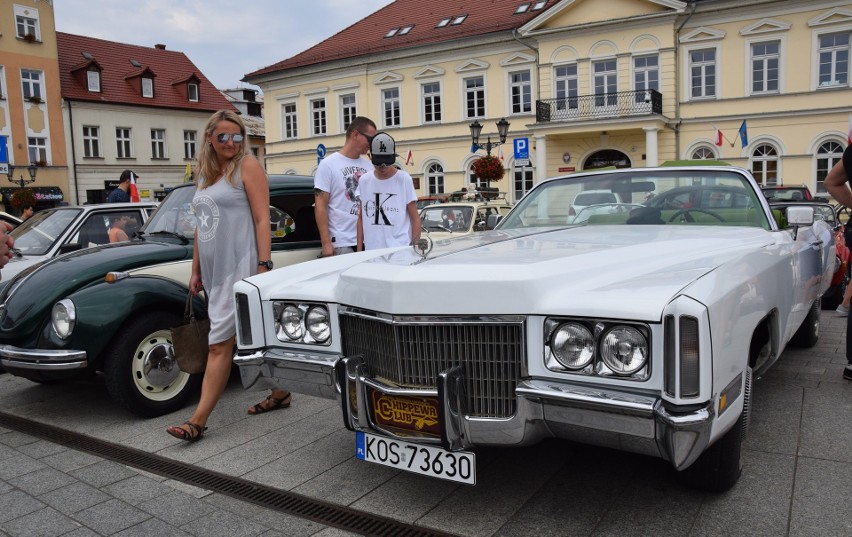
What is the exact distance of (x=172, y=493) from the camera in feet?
11.6

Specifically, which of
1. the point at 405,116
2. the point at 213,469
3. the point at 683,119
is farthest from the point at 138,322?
the point at 405,116

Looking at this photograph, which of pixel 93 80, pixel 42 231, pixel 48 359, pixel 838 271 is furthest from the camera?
pixel 93 80

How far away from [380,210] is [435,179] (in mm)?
30890

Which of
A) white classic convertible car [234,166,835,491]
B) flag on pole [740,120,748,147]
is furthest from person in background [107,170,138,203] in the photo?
flag on pole [740,120,748,147]

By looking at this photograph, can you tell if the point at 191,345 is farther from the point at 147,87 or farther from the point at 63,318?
the point at 147,87

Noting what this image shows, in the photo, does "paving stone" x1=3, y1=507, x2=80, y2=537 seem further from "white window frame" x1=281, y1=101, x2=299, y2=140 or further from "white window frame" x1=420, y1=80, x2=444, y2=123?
"white window frame" x1=281, y1=101, x2=299, y2=140

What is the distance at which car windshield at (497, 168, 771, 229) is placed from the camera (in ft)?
14.7

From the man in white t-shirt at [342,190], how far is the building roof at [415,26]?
2756cm

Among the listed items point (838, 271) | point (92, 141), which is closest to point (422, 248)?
point (838, 271)

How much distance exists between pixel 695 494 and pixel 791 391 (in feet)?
6.86

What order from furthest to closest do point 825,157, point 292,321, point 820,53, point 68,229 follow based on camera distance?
point 825,157
point 820,53
point 68,229
point 292,321

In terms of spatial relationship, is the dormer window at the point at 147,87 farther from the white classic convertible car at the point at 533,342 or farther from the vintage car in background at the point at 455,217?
the white classic convertible car at the point at 533,342

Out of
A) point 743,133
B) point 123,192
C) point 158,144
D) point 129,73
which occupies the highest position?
point 129,73

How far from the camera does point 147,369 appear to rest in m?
4.78
